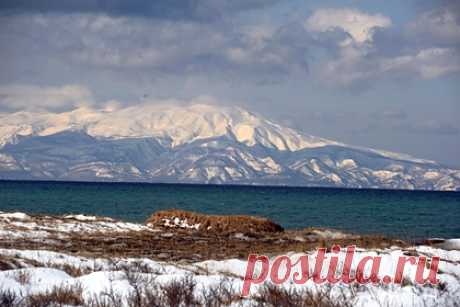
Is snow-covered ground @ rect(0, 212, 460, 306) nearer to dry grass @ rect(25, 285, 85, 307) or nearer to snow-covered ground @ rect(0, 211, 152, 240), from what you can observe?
dry grass @ rect(25, 285, 85, 307)

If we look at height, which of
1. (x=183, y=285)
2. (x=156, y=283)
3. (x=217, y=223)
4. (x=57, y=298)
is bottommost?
(x=57, y=298)

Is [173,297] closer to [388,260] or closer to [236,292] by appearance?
[236,292]

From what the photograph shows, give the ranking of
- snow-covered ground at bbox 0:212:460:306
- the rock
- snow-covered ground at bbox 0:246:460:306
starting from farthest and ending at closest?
Answer: the rock, snow-covered ground at bbox 0:246:460:306, snow-covered ground at bbox 0:212:460:306

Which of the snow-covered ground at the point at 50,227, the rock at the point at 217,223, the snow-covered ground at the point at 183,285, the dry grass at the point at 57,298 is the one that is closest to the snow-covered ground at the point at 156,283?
the snow-covered ground at the point at 183,285

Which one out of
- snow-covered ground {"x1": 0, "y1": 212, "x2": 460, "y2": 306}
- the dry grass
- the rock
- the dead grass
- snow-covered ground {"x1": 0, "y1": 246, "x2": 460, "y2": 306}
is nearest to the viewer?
the dry grass

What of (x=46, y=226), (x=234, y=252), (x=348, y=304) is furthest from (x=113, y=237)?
(x=348, y=304)

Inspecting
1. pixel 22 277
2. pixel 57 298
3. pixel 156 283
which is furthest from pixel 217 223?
pixel 57 298

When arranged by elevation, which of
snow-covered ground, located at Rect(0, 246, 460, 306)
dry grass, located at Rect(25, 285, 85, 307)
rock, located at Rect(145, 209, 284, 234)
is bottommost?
dry grass, located at Rect(25, 285, 85, 307)

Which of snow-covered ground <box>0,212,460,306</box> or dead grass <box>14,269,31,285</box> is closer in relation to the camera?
snow-covered ground <box>0,212,460,306</box>

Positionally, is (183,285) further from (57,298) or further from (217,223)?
(217,223)

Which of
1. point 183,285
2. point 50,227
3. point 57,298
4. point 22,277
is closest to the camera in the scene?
point 57,298

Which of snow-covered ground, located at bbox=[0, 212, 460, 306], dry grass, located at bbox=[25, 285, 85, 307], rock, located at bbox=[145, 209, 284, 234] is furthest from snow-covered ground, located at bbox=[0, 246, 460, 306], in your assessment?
rock, located at bbox=[145, 209, 284, 234]

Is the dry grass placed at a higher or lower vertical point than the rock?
lower

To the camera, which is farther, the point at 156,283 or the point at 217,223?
the point at 217,223
